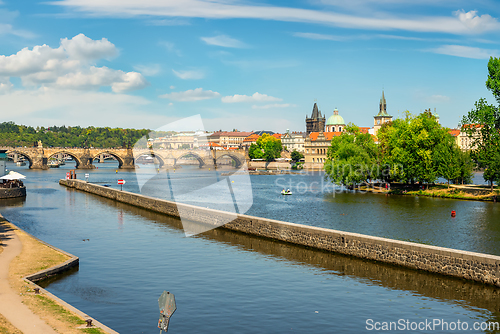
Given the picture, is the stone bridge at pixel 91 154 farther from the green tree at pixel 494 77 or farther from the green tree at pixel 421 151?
the green tree at pixel 494 77

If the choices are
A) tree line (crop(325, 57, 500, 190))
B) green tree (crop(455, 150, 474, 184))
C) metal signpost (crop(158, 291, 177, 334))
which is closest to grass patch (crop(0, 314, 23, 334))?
metal signpost (crop(158, 291, 177, 334))

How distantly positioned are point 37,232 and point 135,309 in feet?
82.9

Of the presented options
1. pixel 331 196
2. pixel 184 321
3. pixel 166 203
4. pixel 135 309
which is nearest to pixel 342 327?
pixel 184 321

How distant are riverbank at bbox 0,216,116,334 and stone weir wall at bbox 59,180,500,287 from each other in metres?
15.8

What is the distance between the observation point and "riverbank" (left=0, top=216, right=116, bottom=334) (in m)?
15.3

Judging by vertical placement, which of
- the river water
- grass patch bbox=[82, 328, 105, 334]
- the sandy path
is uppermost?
the sandy path

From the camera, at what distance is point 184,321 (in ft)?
63.2

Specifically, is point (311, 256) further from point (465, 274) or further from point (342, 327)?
point (342, 327)

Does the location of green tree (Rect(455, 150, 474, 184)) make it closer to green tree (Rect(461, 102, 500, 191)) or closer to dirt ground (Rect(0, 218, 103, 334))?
green tree (Rect(461, 102, 500, 191))

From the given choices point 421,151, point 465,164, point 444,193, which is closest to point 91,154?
point 421,151

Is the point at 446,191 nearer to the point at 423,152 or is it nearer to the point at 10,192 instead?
the point at 423,152

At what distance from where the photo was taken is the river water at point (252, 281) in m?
19.8

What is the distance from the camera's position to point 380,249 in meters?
28.8

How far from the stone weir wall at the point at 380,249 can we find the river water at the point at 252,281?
616 mm
